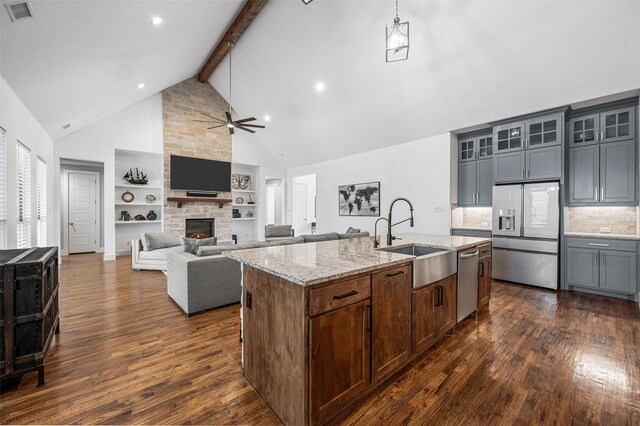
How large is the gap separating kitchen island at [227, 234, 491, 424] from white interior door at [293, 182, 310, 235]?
25.7ft

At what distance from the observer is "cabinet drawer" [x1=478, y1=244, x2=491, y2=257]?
3.19 m

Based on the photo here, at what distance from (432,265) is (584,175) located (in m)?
3.86

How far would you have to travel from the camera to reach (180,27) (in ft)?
14.0

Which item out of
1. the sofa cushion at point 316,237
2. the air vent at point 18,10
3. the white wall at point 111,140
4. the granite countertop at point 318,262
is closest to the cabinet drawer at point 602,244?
the sofa cushion at point 316,237

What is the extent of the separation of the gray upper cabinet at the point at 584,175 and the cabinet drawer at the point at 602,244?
61 centimetres

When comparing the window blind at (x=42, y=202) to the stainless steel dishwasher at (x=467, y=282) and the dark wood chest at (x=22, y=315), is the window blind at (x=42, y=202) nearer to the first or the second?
the dark wood chest at (x=22, y=315)

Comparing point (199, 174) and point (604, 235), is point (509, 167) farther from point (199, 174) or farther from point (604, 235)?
point (199, 174)

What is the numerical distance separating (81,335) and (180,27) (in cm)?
445

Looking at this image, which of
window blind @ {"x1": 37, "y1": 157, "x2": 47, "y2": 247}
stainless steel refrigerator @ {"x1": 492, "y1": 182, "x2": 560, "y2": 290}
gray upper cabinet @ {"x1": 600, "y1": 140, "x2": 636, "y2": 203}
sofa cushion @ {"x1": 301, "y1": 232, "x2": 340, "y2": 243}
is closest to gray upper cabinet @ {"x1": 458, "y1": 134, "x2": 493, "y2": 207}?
stainless steel refrigerator @ {"x1": 492, "y1": 182, "x2": 560, "y2": 290}

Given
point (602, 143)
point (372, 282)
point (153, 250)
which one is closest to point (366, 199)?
point (602, 143)

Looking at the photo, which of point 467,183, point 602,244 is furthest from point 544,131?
point 602,244

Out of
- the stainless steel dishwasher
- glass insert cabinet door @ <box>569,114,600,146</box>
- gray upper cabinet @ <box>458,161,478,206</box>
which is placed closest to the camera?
the stainless steel dishwasher

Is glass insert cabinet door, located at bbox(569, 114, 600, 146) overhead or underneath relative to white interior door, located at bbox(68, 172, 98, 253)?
overhead

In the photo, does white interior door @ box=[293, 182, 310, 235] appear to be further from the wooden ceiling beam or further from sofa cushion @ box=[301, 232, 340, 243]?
sofa cushion @ box=[301, 232, 340, 243]
